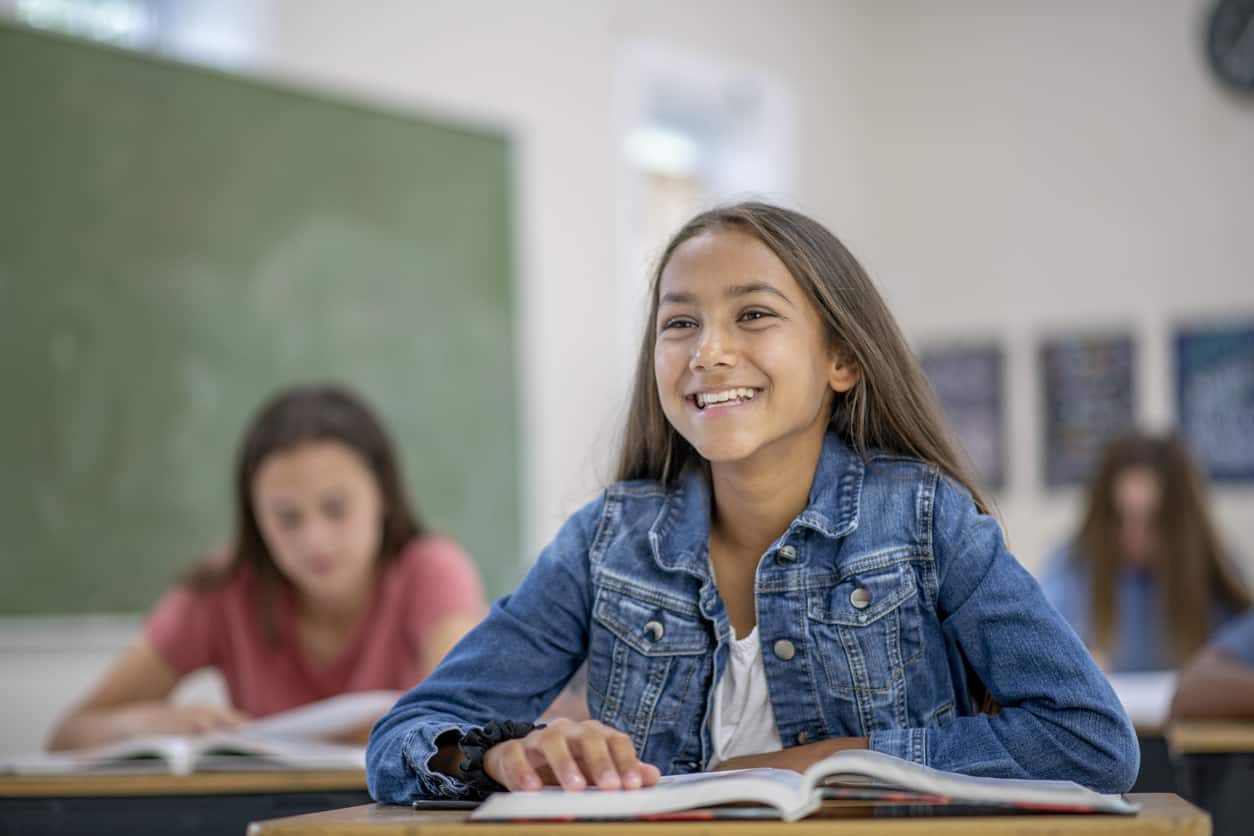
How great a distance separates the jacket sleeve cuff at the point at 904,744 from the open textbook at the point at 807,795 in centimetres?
24

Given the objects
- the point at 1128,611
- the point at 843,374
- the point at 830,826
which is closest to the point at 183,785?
the point at 843,374

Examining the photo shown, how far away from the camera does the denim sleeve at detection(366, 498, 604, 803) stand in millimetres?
1243

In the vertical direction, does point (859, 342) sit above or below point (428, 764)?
above

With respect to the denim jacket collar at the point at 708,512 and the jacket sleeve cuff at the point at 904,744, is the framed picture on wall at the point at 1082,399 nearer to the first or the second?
the denim jacket collar at the point at 708,512

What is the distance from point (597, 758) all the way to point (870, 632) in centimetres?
37

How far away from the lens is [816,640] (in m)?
1.35

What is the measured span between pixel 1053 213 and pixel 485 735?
465 centimetres

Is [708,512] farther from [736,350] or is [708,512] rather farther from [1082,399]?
[1082,399]

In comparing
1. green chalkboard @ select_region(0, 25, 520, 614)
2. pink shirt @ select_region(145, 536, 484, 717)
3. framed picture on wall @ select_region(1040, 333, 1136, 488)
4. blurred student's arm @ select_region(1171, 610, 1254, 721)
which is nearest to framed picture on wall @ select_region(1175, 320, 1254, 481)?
framed picture on wall @ select_region(1040, 333, 1136, 488)

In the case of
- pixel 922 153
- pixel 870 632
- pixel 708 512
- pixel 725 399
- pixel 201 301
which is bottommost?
pixel 870 632

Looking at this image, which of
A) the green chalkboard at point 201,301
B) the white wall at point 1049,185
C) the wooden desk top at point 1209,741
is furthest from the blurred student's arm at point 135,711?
the white wall at point 1049,185

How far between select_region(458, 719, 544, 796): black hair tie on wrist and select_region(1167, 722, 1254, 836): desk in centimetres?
116

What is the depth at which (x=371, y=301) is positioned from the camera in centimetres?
403

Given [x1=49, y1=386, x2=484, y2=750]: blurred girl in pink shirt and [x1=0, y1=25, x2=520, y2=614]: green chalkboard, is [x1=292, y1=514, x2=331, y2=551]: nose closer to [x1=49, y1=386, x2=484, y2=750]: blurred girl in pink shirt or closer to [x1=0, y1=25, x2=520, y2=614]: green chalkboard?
[x1=49, y1=386, x2=484, y2=750]: blurred girl in pink shirt
